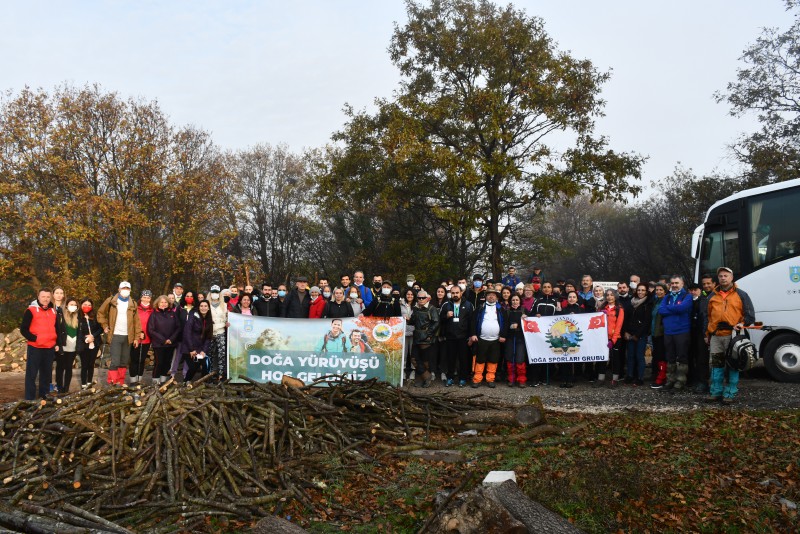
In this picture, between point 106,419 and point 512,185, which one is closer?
point 106,419

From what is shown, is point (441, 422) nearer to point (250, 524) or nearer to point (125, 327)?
point (250, 524)

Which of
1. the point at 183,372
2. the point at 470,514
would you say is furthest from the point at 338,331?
the point at 470,514

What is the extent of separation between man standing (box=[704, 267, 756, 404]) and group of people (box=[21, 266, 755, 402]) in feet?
3.48

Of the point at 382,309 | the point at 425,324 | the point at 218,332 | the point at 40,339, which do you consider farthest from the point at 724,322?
the point at 40,339

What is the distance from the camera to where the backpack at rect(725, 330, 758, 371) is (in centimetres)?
927

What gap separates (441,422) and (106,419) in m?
3.96

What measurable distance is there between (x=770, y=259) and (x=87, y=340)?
13.0 meters

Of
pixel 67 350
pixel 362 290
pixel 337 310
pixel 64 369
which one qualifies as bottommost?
pixel 64 369

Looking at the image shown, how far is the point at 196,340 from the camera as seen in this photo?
12125mm

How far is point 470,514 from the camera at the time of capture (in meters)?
4.98

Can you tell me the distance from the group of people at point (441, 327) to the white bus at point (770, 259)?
150 centimetres

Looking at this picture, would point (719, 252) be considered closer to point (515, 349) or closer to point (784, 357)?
point (784, 357)

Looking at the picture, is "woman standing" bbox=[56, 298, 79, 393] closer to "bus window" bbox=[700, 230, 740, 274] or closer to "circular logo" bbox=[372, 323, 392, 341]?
"circular logo" bbox=[372, 323, 392, 341]

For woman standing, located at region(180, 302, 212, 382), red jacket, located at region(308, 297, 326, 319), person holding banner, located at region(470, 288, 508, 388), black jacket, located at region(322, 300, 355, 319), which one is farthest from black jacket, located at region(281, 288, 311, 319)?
person holding banner, located at region(470, 288, 508, 388)
